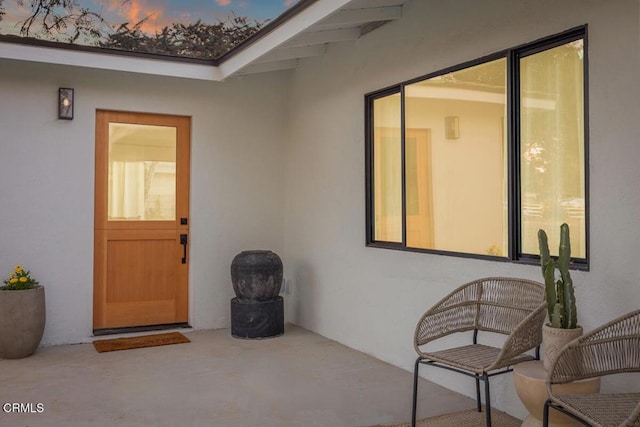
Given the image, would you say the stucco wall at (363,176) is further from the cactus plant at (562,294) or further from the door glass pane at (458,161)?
the cactus plant at (562,294)

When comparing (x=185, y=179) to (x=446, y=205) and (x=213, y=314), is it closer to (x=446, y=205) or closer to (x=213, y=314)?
(x=213, y=314)

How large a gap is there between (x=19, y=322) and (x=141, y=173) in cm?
181

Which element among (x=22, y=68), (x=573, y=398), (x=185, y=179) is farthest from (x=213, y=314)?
(x=573, y=398)

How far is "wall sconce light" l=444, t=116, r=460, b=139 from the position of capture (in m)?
4.03

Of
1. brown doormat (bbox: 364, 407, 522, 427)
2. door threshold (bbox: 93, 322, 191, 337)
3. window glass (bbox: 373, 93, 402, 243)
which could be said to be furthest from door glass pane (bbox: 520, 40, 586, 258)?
door threshold (bbox: 93, 322, 191, 337)

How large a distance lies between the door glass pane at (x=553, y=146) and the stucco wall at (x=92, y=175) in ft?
11.1

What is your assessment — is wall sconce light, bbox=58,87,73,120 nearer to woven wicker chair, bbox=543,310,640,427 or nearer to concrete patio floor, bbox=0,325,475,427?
concrete patio floor, bbox=0,325,475,427

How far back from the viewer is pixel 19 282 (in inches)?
189

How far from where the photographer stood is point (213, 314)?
600 cm

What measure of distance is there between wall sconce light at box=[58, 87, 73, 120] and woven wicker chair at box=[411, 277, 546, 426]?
12.9 ft

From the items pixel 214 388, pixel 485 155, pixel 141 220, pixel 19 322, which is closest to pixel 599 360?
pixel 485 155

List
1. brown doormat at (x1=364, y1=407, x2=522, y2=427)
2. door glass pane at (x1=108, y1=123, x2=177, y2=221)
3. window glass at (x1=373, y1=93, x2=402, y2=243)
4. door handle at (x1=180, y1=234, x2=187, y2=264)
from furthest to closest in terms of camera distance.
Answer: door handle at (x1=180, y1=234, x2=187, y2=264), door glass pane at (x1=108, y1=123, x2=177, y2=221), window glass at (x1=373, y1=93, x2=402, y2=243), brown doormat at (x1=364, y1=407, x2=522, y2=427)

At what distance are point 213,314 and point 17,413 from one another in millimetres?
2671

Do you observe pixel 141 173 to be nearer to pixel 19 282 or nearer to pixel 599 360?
pixel 19 282
